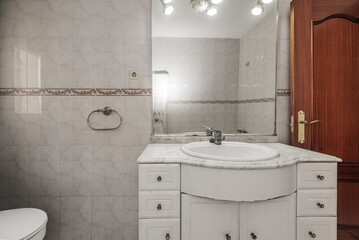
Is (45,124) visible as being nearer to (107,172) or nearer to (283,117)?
(107,172)

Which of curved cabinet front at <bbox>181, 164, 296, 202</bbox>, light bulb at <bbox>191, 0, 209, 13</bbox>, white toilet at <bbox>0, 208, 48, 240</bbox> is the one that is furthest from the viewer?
light bulb at <bbox>191, 0, 209, 13</bbox>

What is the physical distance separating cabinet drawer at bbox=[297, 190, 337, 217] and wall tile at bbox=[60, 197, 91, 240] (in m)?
1.49

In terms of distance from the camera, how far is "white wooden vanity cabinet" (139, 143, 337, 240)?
1075mm

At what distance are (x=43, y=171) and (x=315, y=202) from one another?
189 centimetres

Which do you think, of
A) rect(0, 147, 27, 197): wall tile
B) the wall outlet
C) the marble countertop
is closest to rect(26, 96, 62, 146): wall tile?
rect(0, 147, 27, 197): wall tile

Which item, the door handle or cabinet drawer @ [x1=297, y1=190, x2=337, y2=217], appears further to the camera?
the door handle

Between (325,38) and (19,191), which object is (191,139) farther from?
(19,191)

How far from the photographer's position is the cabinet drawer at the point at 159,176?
43.2 inches

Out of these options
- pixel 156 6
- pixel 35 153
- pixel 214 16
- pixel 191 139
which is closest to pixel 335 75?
pixel 214 16

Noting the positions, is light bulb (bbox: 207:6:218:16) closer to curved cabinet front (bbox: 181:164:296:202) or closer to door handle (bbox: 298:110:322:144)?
door handle (bbox: 298:110:322:144)

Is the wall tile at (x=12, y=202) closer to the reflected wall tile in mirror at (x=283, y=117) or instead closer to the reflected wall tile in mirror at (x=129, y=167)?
the reflected wall tile in mirror at (x=129, y=167)

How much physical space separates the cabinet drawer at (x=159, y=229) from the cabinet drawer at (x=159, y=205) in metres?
0.03

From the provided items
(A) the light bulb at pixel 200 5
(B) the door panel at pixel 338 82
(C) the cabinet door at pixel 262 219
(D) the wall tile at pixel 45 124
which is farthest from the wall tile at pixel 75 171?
(B) the door panel at pixel 338 82

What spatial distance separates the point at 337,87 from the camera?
144 cm
